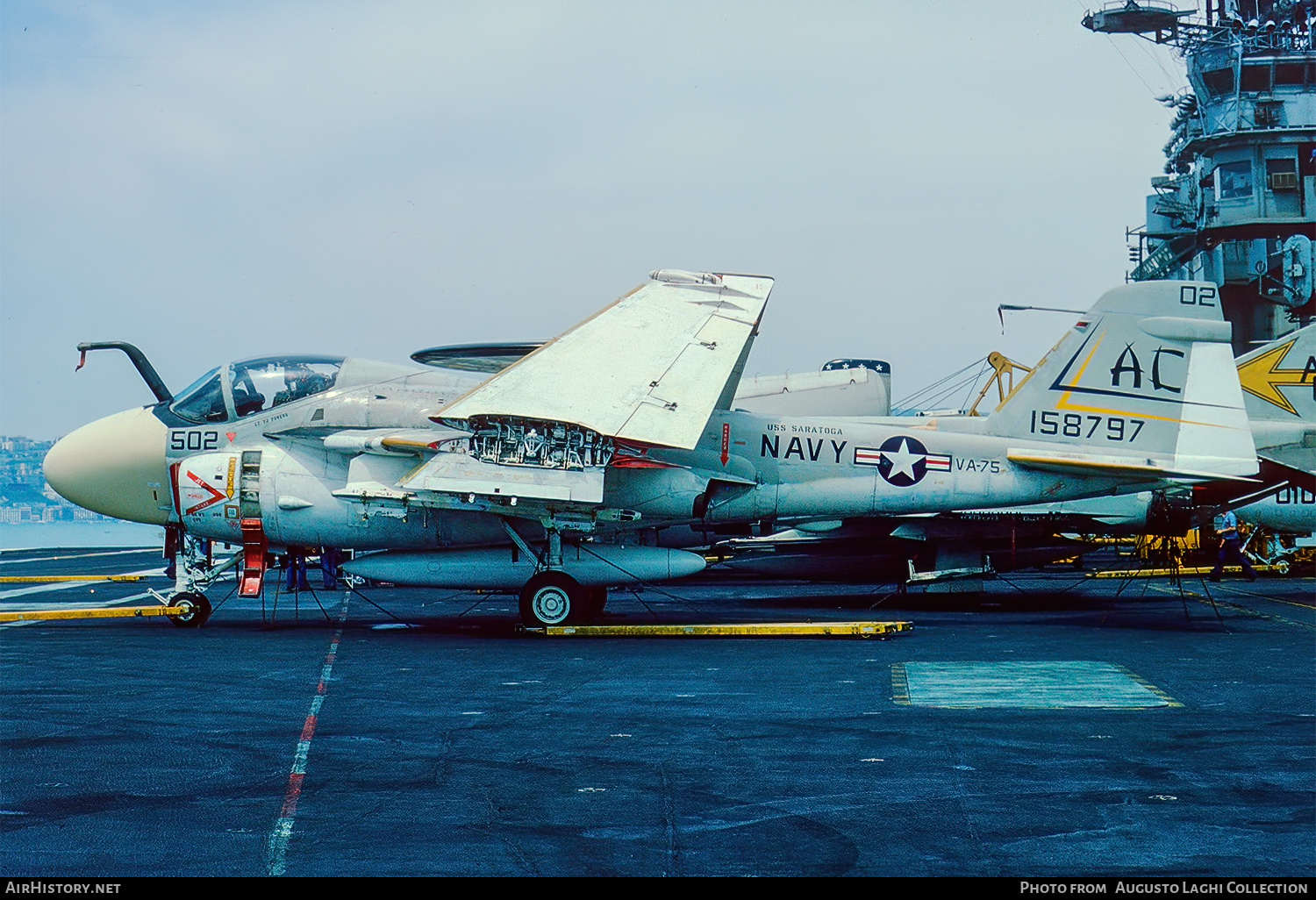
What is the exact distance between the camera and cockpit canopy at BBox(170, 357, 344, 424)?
17781mm

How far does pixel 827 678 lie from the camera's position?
12.3 m

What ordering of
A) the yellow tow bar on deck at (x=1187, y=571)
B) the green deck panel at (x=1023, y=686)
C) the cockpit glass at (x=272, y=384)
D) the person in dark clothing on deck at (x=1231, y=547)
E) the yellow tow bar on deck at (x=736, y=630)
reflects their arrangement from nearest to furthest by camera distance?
the green deck panel at (x=1023, y=686)
the yellow tow bar on deck at (x=736, y=630)
the cockpit glass at (x=272, y=384)
the person in dark clothing on deck at (x=1231, y=547)
the yellow tow bar on deck at (x=1187, y=571)

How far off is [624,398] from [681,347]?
1750 mm

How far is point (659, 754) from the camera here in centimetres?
873

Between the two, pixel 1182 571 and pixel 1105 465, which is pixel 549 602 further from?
pixel 1182 571

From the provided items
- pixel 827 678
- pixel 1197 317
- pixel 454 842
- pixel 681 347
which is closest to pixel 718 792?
pixel 454 842

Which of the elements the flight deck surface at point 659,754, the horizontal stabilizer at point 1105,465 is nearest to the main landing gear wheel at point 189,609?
the flight deck surface at point 659,754

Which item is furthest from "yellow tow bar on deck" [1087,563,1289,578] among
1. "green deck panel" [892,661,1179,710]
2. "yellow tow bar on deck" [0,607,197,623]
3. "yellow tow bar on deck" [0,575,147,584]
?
"yellow tow bar on deck" [0,575,147,584]

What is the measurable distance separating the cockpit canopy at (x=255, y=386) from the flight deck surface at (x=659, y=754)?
3360 mm

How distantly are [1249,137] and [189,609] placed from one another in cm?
5066

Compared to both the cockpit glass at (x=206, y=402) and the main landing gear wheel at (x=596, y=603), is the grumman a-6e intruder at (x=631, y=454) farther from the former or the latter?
the main landing gear wheel at (x=596, y=603)

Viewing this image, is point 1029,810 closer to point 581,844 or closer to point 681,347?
point 581,844

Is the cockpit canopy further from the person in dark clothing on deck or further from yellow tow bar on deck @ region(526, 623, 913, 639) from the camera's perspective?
the person in dark clothing on deck

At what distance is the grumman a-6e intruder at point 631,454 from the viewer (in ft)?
55.8
